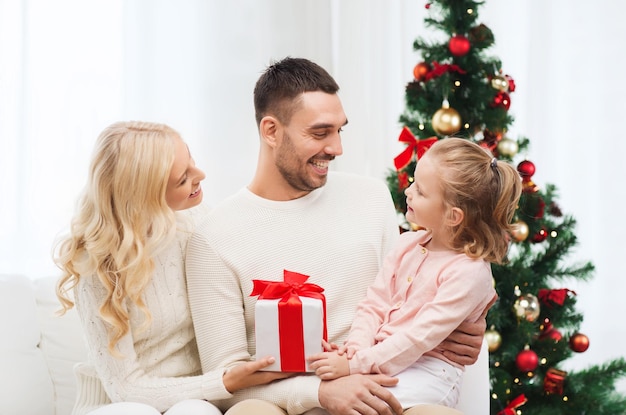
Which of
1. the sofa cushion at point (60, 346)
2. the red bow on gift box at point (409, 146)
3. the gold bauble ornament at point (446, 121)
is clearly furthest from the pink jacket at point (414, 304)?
the sofa cushion at point (60, 346)

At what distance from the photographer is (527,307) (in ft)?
9.93

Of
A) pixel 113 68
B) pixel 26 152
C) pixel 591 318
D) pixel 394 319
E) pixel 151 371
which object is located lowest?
pixel 591 318

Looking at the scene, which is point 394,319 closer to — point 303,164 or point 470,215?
point 470,215

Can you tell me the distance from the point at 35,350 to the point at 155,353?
0.62 meters

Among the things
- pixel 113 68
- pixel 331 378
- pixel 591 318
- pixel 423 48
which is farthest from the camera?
pixel 591 318

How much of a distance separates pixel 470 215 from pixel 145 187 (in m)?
0.85

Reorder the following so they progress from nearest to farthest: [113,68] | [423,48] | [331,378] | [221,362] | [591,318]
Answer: [331,378] → [221,362] → [423,48] → [113,68] → [591,318]

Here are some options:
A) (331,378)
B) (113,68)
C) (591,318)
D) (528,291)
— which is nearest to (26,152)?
(113,68)

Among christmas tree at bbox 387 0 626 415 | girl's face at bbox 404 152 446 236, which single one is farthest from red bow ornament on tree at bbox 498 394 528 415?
girl's face at bbox 404 152 446 236

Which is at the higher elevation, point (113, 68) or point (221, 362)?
point (113, 68)

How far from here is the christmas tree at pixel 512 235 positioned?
9.95 ft

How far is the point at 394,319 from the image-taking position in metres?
2.15

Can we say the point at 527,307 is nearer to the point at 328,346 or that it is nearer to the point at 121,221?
the point at 328,346

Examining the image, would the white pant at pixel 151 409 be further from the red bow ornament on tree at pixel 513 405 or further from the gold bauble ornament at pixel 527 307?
the gold bauble ornament at pixel 527 307
